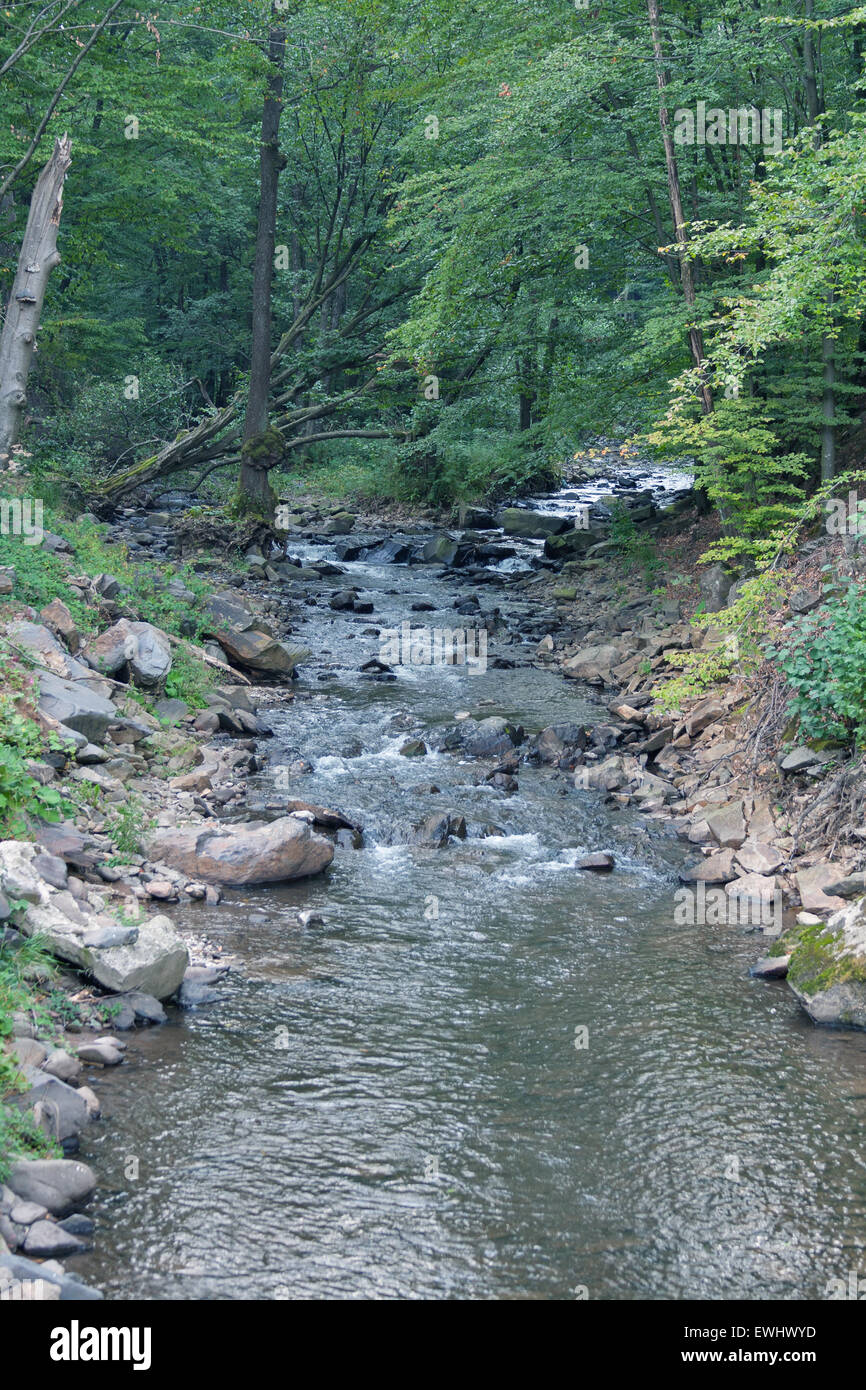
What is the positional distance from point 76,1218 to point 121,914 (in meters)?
2.74

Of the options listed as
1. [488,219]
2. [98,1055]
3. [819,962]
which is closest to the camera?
[98,1055]

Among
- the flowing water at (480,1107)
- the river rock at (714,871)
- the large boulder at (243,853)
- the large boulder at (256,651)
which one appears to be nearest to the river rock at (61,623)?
the large boulder at (256,651)

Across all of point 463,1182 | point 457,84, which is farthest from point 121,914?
point 457,84

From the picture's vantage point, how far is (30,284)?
42.7ft

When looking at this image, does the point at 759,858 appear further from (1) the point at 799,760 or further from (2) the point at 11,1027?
(2) the point at 11,1027

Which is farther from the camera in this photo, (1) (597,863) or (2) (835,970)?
(1) (597,863)

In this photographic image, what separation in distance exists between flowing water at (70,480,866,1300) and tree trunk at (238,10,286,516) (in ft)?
43.2

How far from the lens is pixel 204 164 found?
996 inches

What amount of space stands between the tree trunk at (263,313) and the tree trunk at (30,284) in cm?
814

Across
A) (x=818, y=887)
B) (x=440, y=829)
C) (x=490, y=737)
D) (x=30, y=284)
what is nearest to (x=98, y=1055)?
(x=440, y=829)

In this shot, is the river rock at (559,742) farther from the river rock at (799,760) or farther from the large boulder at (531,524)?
the large boulder at (531,524)

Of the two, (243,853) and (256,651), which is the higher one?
(256,651)

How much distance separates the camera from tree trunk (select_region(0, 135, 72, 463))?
511 inches

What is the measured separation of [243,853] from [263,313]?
1555cm
